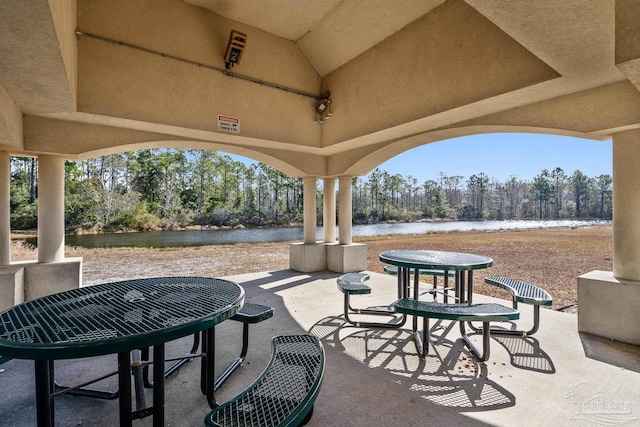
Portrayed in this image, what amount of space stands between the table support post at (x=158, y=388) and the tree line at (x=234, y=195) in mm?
11199

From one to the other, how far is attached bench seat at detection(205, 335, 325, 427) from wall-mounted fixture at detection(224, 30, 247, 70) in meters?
4.38

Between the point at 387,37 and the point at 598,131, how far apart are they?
3.09 meters

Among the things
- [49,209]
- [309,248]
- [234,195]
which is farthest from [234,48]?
[234,195]

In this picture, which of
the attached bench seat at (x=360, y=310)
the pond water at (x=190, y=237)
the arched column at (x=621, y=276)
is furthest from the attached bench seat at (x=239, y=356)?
the pond water at (x=190, y=237)

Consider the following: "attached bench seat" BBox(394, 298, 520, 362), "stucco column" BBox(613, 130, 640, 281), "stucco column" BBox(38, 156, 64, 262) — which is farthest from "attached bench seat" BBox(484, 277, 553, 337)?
"stucco column" BBox(38, 156, 64, 262)

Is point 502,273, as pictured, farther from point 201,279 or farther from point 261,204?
point 261,204

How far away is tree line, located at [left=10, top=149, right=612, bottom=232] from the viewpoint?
24109 mm

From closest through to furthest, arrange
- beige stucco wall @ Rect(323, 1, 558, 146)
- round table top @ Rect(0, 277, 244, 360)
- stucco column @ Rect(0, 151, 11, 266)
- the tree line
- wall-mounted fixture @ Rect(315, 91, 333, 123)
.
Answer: round table top @ Rect(0, 277, 244, 360) → beige stucco wall @ Rect(323, 1, 558, 146) → stucco column @ Rect(0, 151, 11, 266) → wall-mounted fixture @ Rect(315, 91, 333, 123) → the tree line

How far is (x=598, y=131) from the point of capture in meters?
3.14

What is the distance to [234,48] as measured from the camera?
451 cm

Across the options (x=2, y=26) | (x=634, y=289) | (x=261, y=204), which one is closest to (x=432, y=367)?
(x=634, y=289)

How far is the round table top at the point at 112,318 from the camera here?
1171 millimetres

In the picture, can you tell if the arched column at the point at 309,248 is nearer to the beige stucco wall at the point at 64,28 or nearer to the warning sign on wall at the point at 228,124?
the warning sign on wall at the point at 228,124

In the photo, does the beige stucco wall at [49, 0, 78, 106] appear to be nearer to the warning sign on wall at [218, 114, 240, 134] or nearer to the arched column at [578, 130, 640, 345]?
the warning sign on wall at [218, 114, 240, 134]
